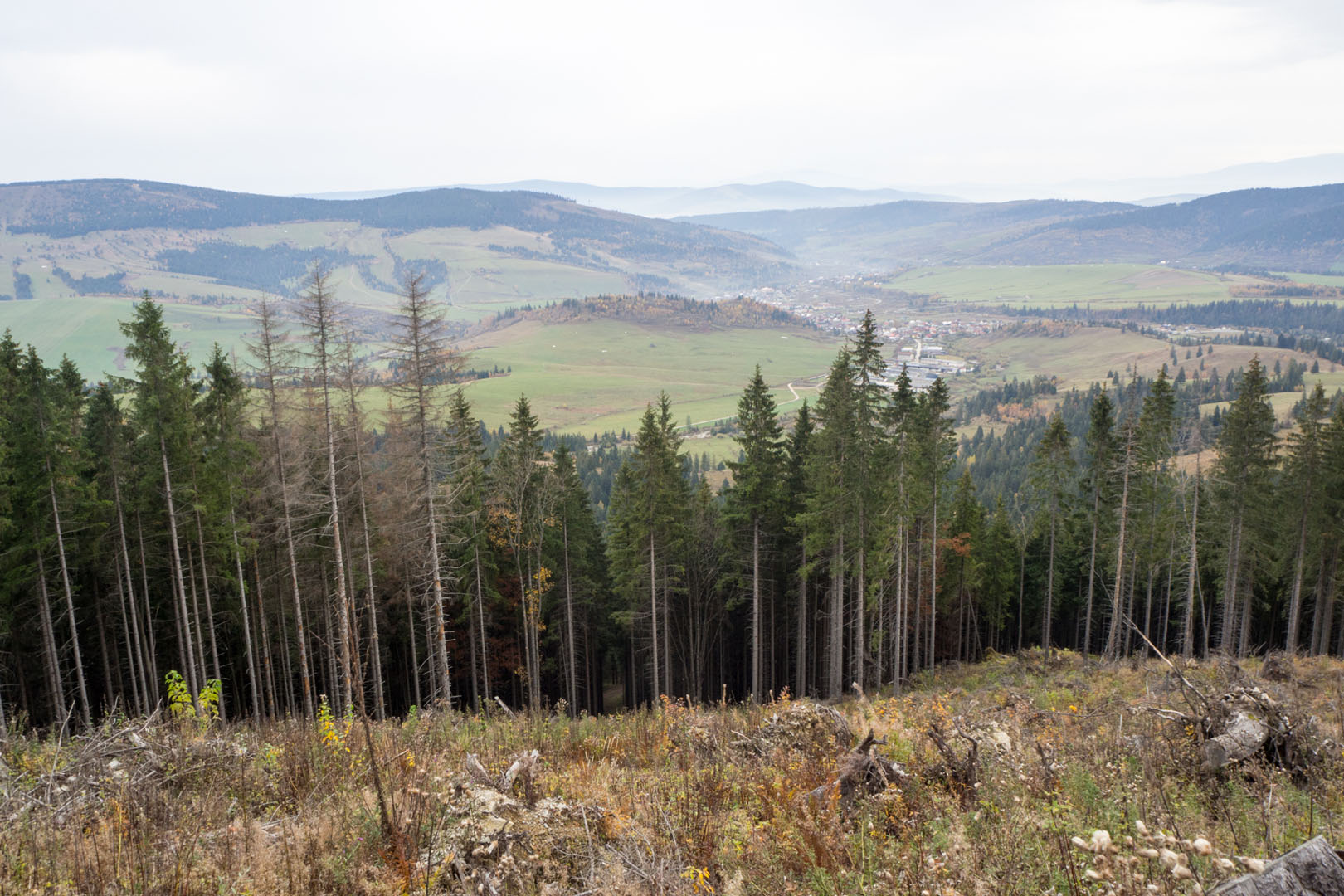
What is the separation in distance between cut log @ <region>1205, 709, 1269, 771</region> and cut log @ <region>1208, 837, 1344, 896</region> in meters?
4.36

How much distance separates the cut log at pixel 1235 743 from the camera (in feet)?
20.7

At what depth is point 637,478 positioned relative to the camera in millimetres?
27719

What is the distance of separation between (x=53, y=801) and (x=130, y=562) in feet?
64.3

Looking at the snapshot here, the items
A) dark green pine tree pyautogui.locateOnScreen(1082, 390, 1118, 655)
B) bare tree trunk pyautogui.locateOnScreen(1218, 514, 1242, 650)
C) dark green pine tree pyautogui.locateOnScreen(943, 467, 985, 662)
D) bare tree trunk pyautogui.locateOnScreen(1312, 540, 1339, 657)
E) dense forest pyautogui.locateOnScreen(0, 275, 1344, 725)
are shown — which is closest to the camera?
dense forest pyautogui.locateOnScreen(0, 275, 1344, 725)

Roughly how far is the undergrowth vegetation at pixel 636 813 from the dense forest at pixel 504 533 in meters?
4.98

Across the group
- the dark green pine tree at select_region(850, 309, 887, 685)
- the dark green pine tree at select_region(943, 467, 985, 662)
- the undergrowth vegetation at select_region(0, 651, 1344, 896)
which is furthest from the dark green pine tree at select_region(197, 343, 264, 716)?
the dark green pine tree at select_region(943, 467, 985, 662)

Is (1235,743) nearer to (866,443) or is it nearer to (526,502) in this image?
(866,443)

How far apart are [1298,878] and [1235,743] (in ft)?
15.2

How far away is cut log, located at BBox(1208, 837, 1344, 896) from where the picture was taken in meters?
2.77

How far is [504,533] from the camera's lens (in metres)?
26.7

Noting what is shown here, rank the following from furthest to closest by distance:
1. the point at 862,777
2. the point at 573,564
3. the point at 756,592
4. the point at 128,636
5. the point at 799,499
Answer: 1. the point at 573,564
2. the point at 799,499
3. the point at 756,592
4. the point at 128,636
5. the point at 862,777

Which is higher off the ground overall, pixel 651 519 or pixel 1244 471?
pixel 1244 471

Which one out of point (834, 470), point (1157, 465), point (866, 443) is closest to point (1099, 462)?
point (1157, 465)

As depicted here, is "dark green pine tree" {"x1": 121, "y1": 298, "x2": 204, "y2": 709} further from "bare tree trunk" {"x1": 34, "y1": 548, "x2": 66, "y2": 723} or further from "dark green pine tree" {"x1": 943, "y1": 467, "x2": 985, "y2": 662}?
"dark green pine tree" {"x1": 943, "y1": 467, "x2": 985, "y2": 662}
